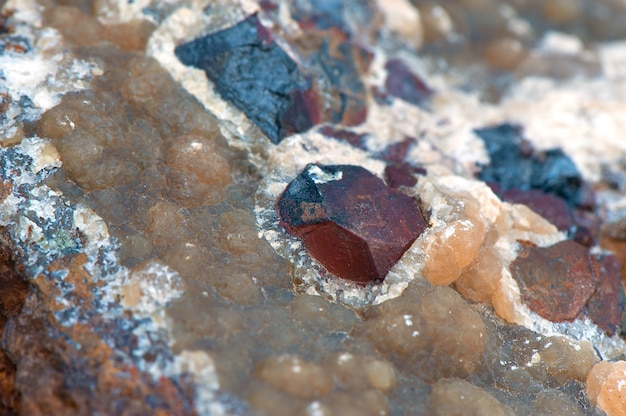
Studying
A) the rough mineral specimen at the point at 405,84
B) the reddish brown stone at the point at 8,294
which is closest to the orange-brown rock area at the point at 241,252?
the reddish brown stone at the point at 8,294

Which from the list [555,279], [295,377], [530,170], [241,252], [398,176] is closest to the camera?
[295,377]

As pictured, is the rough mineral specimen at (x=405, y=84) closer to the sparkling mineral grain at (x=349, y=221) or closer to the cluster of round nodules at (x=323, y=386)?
the sparkling mineral grain at (x=349, y=221)

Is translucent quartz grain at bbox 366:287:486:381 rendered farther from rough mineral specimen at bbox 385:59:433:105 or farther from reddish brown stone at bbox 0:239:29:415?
rough mineral specimen at bbox 385:59:433:105

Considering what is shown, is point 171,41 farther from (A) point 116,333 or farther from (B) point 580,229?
(B) point 580,229

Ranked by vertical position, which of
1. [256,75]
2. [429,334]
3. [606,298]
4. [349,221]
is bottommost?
[606,298]

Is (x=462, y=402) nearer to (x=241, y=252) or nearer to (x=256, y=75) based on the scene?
(x=241, y=252)

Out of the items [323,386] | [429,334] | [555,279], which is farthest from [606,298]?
[323,386]

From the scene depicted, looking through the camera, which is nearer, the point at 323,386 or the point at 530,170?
the point at 323,386
